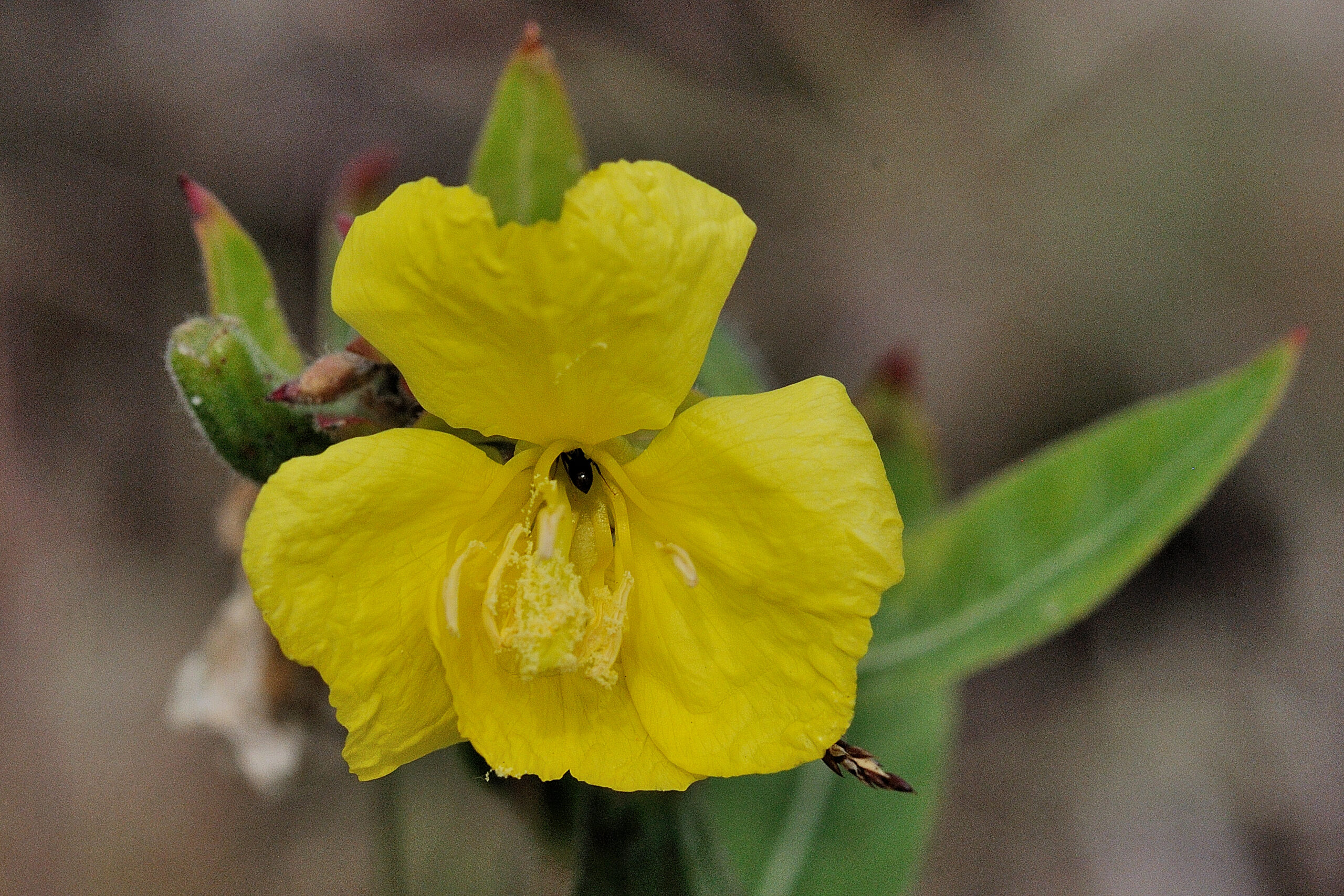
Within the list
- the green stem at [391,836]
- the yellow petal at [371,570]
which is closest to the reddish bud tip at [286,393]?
the yellow petal at [371,570]

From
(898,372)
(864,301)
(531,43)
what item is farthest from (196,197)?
(864,301)

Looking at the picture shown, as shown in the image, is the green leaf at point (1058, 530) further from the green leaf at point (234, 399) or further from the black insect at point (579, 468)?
the green leaf at point (234, 399)

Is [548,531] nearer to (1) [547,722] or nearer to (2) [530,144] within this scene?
(1) [547,722]

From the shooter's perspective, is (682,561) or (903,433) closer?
(682,561)

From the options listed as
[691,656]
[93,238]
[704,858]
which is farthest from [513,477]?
[93,238]

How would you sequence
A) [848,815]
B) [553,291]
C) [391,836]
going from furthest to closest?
[391,836] → [848,815] → [553,291]

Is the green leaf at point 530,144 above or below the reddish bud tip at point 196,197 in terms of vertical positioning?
above
